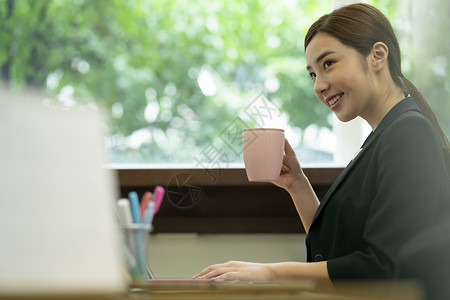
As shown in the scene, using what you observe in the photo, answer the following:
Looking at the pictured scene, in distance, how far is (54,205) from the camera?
1.58ft

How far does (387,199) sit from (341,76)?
1.13 ft

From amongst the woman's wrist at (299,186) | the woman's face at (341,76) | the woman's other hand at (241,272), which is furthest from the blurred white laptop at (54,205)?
the woman's wrist at (299,186)

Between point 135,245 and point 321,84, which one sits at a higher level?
point 321,84

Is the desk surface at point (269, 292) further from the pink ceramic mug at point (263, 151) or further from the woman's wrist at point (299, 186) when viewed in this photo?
the woman's wrist at point (299, 186)

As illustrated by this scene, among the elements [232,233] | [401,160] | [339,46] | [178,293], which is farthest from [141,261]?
[232,233]

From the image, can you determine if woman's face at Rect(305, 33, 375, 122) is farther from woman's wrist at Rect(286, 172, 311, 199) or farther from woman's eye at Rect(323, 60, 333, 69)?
→ woman's wrist at Rect(286, 172, 311, 199)

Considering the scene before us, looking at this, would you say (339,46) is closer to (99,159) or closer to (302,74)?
(99,159)

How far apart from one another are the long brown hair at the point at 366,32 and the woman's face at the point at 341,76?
1cm

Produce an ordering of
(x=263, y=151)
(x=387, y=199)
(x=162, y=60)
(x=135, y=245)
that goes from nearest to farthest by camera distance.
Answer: (x=135, y=245)
(x=387, y=199)
(x=263, y=151)
(x=162, y=60)

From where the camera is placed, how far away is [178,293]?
1.78 feet

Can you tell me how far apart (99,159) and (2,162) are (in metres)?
0.08

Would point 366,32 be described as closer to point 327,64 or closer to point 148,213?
point 327,64

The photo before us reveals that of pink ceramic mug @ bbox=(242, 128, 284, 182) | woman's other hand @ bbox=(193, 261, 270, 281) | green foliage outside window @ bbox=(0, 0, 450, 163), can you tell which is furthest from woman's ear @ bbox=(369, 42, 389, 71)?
green foliage outside window @ bbox=(0, 0, 450, 163)

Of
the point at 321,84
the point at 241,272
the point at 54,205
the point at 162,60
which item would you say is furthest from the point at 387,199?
the point at 162,60
